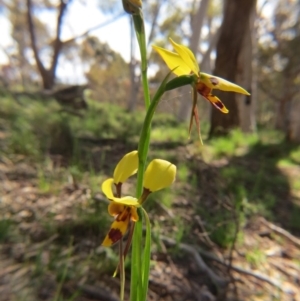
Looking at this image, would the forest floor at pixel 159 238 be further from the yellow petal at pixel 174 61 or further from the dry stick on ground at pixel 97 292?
the yellow petal at pixel 174 61

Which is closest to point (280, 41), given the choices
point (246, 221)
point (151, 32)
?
point (151, 32)

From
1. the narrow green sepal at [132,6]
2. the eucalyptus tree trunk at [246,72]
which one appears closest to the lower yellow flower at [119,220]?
the narrow green sepal at [132,6]

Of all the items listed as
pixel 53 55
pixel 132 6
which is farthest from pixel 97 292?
pixel 53 55

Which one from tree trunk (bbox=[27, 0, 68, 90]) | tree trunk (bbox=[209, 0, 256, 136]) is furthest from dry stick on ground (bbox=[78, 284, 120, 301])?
tree trunk (bbox=[27, 0, 68, 90])

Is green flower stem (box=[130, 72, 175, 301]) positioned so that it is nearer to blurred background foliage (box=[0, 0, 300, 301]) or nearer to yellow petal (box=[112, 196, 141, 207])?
yellow petal (box=[112, 196, 141, 207])

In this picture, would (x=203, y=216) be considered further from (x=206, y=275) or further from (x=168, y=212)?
(x=206, y=275)
